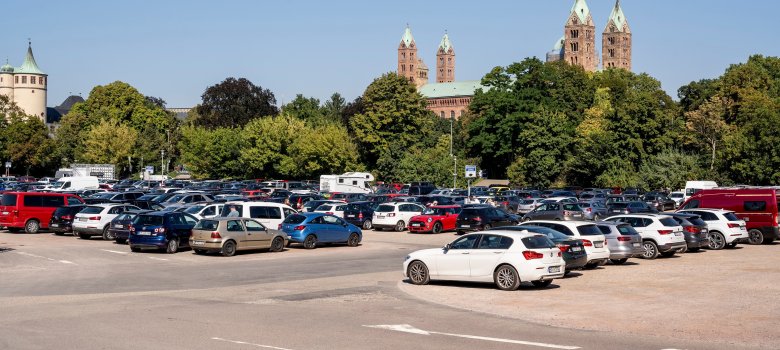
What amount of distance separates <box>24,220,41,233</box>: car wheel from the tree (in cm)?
7932

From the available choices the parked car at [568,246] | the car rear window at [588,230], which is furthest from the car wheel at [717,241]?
the parked car at [568,246]

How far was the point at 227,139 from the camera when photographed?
103 m

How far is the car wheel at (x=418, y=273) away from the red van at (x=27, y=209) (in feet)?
79.3

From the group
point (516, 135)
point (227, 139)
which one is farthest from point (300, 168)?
point (516, 135)

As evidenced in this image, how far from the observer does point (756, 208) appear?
38.6 meters

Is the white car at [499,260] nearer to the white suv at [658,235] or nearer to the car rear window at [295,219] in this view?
the white suv at [658,235]

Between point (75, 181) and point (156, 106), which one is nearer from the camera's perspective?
point (75, 181)

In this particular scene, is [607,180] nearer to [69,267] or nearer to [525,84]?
[525,84]

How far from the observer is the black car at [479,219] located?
144ft

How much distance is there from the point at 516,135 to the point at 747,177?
33.8m

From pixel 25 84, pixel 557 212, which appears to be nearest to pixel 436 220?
pixel 557 212

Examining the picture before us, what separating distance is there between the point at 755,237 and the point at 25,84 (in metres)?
152

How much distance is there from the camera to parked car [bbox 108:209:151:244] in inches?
1393

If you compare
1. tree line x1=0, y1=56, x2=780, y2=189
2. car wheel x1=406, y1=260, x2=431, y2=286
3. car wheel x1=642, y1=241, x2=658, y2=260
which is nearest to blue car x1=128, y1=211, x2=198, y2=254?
car wheel x1=406, y1=260, x2=431, y2=286
